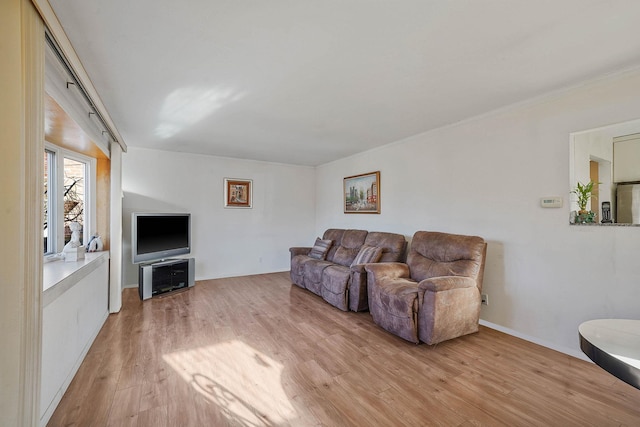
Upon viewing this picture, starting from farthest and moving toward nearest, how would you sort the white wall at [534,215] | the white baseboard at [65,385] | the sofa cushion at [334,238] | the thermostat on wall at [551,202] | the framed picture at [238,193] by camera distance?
the framed picture at [238,193] → the sofa cushion at [334,238] → the thermostat on wall at [551,202] → the white wall at [534,215] → the white baseboard at [65,385]

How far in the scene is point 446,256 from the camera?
10.0ft

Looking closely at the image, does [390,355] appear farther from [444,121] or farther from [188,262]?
[188,262]

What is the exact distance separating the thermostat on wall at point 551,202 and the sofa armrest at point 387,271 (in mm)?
1502

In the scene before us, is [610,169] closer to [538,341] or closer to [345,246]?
[538,341]

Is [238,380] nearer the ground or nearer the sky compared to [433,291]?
nearer the ground

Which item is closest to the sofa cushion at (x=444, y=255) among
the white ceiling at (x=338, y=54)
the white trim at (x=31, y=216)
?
the white ceiling at (x=338, y=54)

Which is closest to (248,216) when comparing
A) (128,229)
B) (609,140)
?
(128,229)

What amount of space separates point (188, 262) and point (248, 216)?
145 cm

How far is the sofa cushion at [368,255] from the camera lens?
3.70 m

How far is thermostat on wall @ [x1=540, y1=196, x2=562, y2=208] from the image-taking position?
2488mm

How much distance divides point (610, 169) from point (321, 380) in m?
3.18

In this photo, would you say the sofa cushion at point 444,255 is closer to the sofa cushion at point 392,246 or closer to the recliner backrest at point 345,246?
the sofa cushion at point 392,246

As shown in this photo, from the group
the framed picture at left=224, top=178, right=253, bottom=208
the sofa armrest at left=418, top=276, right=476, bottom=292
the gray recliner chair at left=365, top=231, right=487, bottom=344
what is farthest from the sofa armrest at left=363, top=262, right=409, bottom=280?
the framed picture at left=224, top=178, right=253, bottom=208

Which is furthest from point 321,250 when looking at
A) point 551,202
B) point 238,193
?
point 551,202
